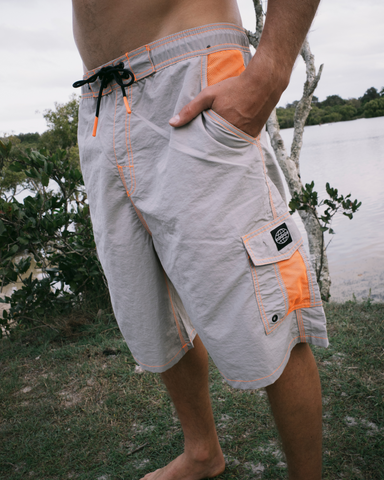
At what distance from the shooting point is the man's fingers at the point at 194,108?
0.82m

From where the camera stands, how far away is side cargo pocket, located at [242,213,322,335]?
0.86 meters

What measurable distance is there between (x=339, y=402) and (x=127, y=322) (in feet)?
3.64

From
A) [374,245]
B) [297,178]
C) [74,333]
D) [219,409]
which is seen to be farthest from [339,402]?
[374,245]

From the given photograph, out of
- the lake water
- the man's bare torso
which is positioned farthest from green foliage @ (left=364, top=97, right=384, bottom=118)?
the man's bare torso

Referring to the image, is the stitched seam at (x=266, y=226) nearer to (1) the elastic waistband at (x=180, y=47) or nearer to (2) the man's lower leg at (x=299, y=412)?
(2) the man's lower leg at (x=299, y=412)

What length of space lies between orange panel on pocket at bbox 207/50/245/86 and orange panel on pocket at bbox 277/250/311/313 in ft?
1.52

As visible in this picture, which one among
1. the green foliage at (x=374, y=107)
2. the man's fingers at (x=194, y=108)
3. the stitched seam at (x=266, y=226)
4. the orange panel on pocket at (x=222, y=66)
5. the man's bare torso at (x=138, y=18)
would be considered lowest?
the stitched seam at (x=266, y=226)

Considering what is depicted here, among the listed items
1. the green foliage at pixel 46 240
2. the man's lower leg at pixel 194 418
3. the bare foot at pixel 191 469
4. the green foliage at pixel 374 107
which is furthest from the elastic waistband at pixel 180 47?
the green foliage at pixel 374 107

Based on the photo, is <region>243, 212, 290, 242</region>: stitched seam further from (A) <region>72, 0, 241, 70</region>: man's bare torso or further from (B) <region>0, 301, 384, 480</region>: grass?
(B) <region>0, 301, 384, 480</region>: grass

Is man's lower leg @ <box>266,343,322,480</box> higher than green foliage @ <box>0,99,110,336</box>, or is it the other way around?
green foliage @ <box>0,99,110,336</box>

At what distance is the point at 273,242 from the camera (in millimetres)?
882

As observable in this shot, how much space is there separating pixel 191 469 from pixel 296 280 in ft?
2.89

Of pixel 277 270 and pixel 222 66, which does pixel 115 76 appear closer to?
pixel 222 66

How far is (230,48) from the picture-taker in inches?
36.0
